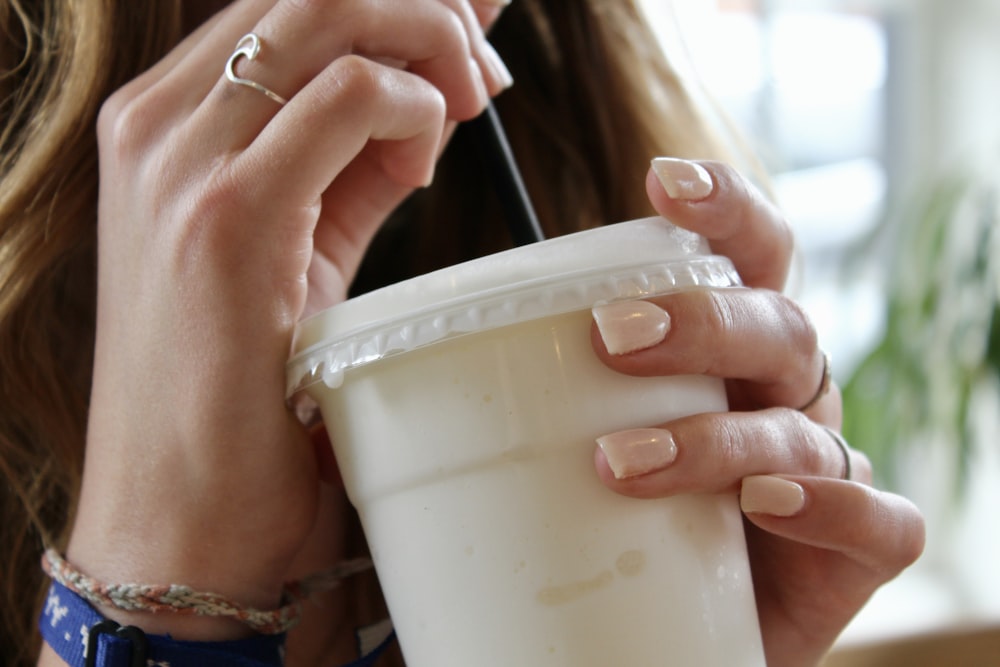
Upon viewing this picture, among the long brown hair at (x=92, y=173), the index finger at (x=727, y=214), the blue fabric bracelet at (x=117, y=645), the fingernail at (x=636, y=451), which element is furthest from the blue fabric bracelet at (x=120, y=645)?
the index finger at (x=727, y=214)

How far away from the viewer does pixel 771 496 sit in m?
0.53

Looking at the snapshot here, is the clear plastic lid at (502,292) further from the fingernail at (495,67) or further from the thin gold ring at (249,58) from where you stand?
the fingernail at (495,67)

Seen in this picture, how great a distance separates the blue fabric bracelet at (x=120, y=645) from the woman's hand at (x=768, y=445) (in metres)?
0.27

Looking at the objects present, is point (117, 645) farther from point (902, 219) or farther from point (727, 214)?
point (902, 219)

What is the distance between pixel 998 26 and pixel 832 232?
0.55 meters

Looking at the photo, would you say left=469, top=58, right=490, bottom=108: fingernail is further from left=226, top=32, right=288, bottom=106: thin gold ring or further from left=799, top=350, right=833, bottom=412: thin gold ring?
left=799, top=350, right=833, bottom=412: thin gold ring

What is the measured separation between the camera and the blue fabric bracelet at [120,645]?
0.54 metres

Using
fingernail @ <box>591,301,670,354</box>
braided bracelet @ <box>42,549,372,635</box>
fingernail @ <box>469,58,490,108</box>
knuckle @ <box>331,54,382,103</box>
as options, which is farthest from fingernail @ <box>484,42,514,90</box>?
braided bracelet @ <box>42,549,372,635</box>

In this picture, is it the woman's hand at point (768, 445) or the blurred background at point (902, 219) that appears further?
the blurred background at point (902, 219)

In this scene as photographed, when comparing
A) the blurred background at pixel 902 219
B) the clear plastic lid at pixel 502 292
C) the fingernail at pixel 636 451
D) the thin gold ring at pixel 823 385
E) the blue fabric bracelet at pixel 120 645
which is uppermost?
the clear plastic lid at pixel 502 292

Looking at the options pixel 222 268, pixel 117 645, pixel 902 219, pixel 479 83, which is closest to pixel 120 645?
pixel 117 645

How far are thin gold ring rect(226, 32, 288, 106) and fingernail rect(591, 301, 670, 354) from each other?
0.24 meters

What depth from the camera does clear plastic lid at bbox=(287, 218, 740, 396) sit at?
0.45 metres

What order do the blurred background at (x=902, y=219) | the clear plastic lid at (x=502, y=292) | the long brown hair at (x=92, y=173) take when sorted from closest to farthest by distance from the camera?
the clear plastic lid at (x=502, y=292) → the long brown hair at (x=92, y=173) → the blurred background at (x=902, y=219)
